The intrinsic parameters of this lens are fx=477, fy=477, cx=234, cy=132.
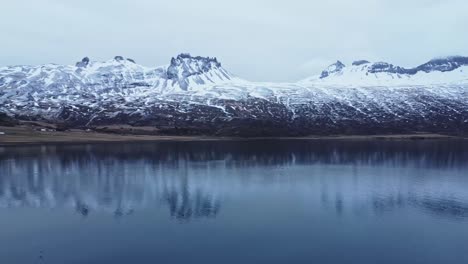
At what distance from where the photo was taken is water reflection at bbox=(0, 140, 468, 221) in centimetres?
3725

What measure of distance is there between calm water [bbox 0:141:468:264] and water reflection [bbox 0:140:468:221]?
5.3 inches

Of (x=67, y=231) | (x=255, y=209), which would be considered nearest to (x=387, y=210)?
(x=255, y=209)

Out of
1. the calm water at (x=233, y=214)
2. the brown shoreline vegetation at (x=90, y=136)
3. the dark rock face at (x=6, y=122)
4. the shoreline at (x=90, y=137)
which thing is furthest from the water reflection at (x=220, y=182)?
the dark rock face at (x=6, y=122)

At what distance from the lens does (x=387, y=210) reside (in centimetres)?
3522

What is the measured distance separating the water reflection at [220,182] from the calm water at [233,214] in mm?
133

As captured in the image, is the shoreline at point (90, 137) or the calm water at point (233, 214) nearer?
the calm water at point (233, 214)

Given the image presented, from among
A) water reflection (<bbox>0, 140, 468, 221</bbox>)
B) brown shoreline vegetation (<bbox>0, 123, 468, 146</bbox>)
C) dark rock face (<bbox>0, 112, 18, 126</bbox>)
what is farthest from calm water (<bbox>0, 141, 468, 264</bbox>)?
dark rock face (<bbox>0, 112, 18, 126</bbox>)

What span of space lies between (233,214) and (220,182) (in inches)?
661

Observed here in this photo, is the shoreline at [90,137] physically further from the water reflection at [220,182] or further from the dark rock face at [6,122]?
the water reflection at [220,182]

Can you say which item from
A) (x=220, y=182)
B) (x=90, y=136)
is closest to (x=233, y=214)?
(x=220, y=182)

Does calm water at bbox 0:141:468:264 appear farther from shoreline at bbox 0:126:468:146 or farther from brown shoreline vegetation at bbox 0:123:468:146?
brown shoreline vegetation at bbox 0:123:468:146

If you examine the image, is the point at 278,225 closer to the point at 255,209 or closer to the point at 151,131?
the point at 255,209

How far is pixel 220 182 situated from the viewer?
50281 millimetres

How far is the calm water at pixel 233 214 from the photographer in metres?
24.5
